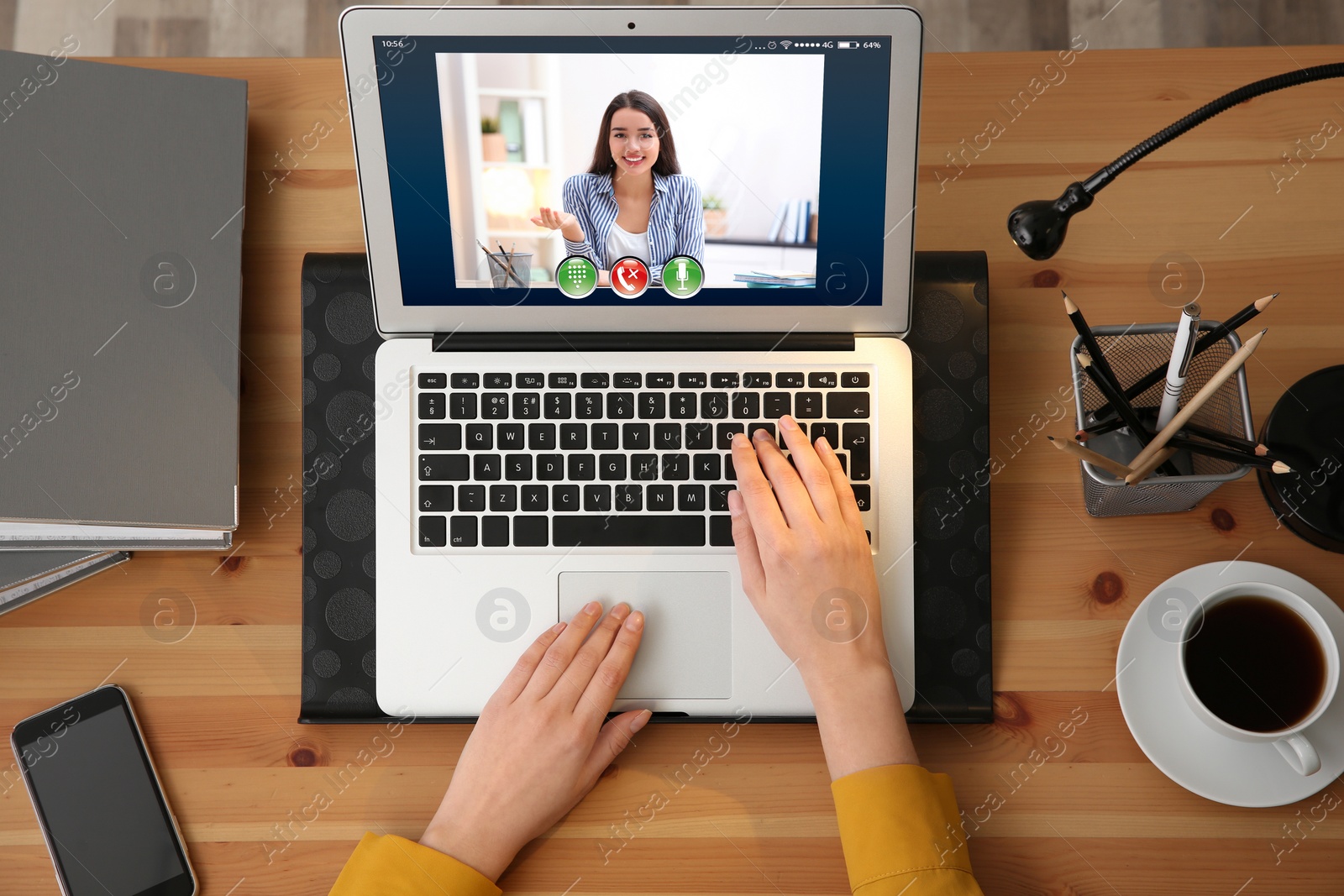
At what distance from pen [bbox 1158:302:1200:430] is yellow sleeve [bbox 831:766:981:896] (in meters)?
0.34

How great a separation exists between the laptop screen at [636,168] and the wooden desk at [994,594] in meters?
0.17

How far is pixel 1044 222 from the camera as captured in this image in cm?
55

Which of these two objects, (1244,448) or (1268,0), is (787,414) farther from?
(1268,0)

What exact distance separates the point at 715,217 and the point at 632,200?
0.07 meters

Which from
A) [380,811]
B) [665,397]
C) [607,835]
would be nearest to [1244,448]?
[665,397]

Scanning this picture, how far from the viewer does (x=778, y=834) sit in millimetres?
700

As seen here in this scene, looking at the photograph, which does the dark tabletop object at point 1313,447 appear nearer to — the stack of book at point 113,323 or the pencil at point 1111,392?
the pencil at point 1111,392

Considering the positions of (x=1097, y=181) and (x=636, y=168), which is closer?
(x=1097, y=181)

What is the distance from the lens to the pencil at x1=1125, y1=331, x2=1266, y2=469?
55cm

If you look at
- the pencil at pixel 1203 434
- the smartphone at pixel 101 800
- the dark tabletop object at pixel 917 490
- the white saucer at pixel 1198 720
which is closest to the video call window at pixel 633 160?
the dark tabletop object at pixel 917 490

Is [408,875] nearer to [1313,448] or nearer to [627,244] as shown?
[627,244]

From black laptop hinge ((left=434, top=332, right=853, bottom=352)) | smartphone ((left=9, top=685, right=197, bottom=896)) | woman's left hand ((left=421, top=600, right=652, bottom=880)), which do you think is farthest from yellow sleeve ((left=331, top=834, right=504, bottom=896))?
black laptop hinge ((left=434, top=332, right=853, bottom=352))

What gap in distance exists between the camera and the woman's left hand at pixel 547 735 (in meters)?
0.68

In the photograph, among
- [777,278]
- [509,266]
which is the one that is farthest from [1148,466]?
[509,266]
